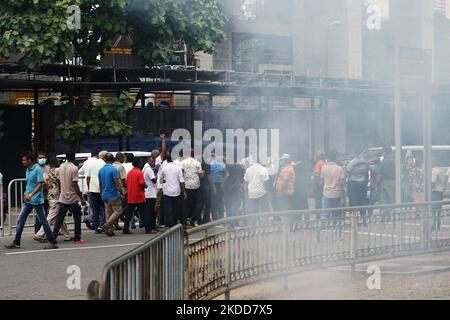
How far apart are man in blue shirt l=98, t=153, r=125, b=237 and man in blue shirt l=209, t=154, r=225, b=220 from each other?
2.47 m

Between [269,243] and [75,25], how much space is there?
12.3 metres

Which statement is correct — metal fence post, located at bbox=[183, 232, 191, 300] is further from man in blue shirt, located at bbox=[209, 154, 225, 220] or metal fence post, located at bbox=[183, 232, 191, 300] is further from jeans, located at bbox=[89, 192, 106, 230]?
man in blue shirt, located at bbox=[209, 154, 225, 220]

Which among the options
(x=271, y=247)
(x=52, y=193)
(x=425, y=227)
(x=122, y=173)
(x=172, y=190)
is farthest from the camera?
(x=122, y=173)

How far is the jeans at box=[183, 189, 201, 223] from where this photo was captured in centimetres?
1728

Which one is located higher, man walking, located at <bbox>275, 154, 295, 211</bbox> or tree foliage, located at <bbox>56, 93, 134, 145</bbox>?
tree foliage, located at <bbox>56, 93, 134, 145</bbox>

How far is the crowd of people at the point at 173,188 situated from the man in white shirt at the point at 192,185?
0.06 ft

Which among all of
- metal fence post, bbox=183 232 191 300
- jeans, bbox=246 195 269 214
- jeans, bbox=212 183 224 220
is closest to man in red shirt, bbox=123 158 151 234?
jeans, bbox=246 195 269 214

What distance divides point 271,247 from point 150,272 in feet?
11.2

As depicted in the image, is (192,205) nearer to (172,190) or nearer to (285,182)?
(172,190)

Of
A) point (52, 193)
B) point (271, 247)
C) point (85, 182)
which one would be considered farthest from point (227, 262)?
point (85, 182)

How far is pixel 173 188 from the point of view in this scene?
1645 cm
